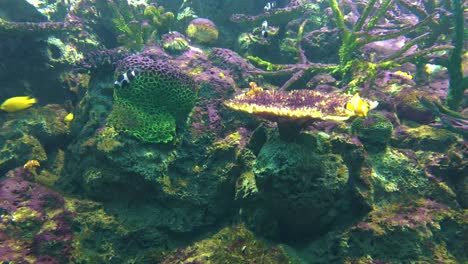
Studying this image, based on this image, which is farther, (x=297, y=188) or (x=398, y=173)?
(x=398, y=173)

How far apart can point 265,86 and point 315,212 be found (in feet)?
10.0

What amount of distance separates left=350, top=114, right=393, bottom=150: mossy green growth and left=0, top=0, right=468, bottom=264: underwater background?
19 millimetres

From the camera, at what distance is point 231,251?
119 inches

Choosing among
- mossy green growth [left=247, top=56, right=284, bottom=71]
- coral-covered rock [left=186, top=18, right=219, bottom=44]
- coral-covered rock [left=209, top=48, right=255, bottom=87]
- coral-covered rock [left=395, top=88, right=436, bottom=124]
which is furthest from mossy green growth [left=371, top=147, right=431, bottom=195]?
coral-covered rock [left=186, top=18, right=219, bottom=44]

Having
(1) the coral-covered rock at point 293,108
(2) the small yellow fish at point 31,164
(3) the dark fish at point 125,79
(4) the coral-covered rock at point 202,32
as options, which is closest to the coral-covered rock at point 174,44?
(4) the coral-covered rock at point 202,32

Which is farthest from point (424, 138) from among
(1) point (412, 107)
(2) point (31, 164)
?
(2) point (31, 164)

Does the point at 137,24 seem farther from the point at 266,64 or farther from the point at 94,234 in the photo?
the point at 94,234

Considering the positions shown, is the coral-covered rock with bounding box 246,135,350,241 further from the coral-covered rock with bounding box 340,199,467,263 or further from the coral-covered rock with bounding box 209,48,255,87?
the coral-covered rock with bounding box 209,48,255,87

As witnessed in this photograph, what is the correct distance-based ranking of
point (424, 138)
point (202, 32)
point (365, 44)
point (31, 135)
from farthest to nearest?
point (202, 32), point (365, 44), point (31, 135), point (424, 138)

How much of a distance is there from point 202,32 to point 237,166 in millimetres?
3682

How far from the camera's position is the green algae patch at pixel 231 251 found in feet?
9.57

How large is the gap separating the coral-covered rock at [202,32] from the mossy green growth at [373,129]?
12.1 ft

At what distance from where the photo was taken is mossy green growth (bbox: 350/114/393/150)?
141 inches

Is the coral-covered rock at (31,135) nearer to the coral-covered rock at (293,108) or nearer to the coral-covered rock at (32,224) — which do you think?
the coral-covered rock at (32,224)
